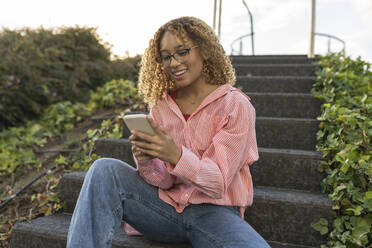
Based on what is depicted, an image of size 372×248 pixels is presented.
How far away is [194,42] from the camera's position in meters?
1.52

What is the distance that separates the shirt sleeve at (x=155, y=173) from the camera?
146 cm

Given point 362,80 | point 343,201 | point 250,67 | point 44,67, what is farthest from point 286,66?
point 44,67

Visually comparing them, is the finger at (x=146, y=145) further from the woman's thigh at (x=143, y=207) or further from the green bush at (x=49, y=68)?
the green bush at (x=49, y=68)

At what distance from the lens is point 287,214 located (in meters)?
1.75

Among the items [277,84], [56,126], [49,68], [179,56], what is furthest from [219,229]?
[49,68]

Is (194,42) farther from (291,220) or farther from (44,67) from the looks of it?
(44,67)

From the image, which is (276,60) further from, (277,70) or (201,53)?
(201,53)

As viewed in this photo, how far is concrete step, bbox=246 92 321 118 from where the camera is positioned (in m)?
2.71

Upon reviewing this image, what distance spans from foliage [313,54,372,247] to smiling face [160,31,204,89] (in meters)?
0.90

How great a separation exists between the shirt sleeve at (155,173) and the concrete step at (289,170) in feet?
2.61

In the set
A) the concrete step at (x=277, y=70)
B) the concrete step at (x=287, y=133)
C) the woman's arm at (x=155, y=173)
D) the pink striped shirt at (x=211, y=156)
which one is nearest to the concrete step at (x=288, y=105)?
the concrete step at (x=287, y=133)

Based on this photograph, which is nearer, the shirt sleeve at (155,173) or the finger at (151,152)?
the finger at (151,152)

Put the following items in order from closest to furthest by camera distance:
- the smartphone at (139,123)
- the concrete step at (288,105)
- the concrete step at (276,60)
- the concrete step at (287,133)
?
the smartphone at (139,123) < the concrete step at (287,133) < the concrete step at (288,105) < the concrete step at (276,60)

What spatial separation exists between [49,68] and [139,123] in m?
2.88
